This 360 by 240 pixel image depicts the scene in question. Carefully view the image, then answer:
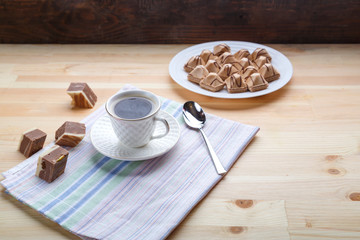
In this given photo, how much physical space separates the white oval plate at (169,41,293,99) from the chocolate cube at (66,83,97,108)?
0.27 m

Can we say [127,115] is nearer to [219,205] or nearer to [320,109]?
[219,205]

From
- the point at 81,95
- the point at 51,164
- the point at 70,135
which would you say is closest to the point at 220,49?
the point at 81,95

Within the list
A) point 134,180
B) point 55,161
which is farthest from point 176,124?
point 55,161

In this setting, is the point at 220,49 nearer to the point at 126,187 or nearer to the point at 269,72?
the point at 269,72

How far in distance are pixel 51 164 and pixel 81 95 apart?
326 millimetres

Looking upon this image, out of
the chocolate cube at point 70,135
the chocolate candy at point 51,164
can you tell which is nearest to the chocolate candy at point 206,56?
the chocolate cube at point 70,135

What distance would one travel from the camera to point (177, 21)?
148 centimetres

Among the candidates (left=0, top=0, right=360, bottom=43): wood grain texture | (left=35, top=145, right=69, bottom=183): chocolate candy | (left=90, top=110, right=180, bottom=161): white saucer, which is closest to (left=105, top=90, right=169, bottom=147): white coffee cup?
(left=90, top=110, right=180, bottom=161): white saucer

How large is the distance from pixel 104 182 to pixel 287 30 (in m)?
1.00

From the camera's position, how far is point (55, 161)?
810mm

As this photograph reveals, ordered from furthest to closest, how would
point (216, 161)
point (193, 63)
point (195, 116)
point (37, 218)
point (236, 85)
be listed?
point (193, 63) < point (236, 85) < point (195, 116) < point (216, 161) < point (37, 218)

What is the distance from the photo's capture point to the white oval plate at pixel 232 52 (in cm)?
112

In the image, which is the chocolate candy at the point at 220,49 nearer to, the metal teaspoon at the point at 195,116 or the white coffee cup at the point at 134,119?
the metal teaspoon at the point at 195,116

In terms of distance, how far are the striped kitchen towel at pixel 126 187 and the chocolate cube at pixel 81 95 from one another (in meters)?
0.17
